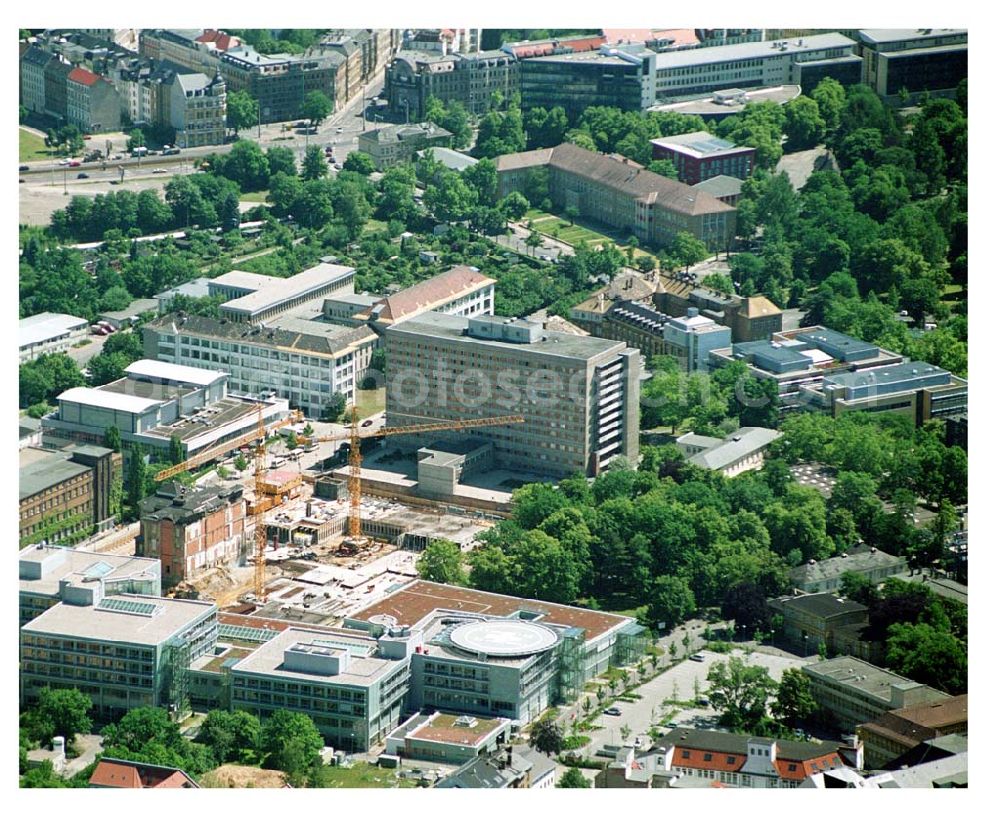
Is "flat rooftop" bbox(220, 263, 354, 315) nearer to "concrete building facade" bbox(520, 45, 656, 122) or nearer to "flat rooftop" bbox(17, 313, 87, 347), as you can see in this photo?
"flat rooftop" bbox(17, 313, 87, 347)

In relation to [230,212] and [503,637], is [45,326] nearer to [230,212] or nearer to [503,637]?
[230,212]

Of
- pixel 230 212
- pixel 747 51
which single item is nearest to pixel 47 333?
pixel 230 212

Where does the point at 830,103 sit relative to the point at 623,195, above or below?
above

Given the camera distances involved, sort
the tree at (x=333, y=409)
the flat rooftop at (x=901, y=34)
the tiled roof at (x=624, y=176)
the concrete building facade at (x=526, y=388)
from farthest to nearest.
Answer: the flat rooftop at (x=901, y=34) → the tiled roof at (x=624, y=176) → the tree at (x=333, y=409) → the concrete building facade at (x=526, y=388)

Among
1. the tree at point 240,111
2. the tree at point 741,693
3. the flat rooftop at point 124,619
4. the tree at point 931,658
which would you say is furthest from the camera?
the tree at point 240,111

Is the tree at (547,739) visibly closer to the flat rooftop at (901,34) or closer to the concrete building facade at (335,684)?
the concrete building facade at (335,684)

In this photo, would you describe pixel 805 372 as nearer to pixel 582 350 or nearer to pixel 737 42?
pixel 582 350

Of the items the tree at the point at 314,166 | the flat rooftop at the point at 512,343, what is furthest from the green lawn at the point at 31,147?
the flat rooftop at the point at 512,343
